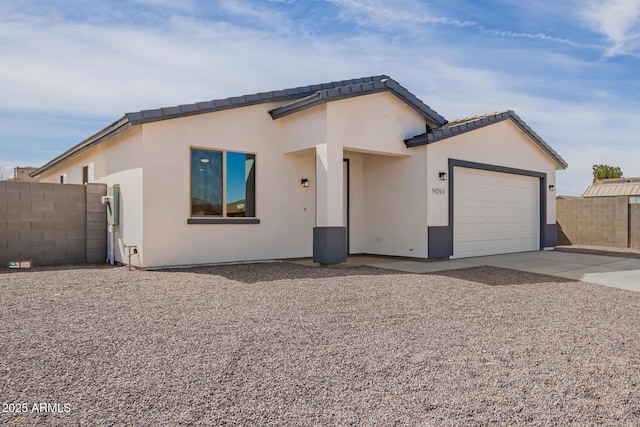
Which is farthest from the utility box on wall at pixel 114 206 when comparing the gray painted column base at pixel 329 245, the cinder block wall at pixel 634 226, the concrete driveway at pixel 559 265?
the cinder block wall at pixel 634 226

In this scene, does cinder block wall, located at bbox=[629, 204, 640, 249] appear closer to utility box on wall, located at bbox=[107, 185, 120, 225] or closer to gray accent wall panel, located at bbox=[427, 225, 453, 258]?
gray accent wall panel, located at bbox=[427, 225, 453, 258]

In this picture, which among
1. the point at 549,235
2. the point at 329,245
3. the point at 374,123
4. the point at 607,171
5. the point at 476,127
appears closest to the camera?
the point at 329,245

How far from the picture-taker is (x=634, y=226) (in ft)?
52.9

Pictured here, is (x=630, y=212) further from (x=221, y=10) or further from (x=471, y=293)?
(x=221, y=10)

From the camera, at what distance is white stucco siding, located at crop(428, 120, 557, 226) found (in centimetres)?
1159

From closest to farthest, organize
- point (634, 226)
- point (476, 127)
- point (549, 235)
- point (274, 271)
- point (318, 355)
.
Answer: point (318, 355), point (274, 271), point (476, 127), point (549, 235), point (634, 226)

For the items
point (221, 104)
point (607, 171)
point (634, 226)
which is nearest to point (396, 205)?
point (221, 104)

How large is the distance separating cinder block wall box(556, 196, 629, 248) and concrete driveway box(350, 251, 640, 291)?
4.47m

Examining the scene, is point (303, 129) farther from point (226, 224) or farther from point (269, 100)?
point (226, 224)

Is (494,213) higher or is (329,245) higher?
(494,213)

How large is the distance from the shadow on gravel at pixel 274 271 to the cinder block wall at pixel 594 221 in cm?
1189

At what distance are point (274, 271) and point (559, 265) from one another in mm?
6982

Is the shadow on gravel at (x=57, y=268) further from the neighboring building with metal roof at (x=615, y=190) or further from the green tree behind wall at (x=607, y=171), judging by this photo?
the green tree behind wall at (x=607, y=171)

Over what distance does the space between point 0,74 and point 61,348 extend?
35.0ft
